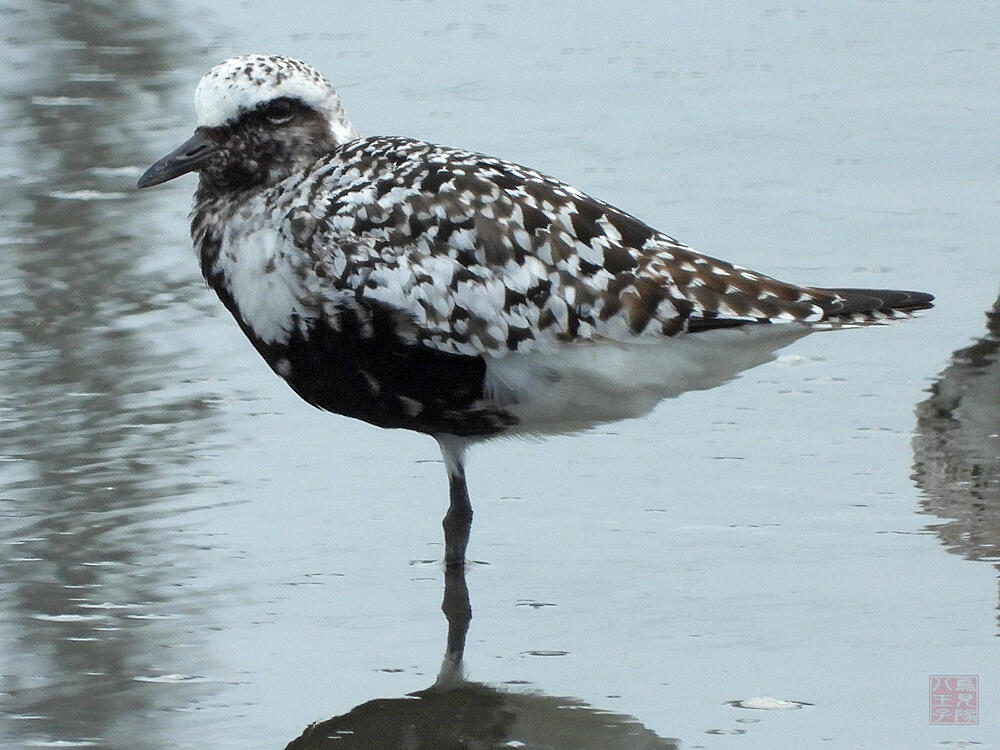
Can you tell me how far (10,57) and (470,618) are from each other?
7.50 metres

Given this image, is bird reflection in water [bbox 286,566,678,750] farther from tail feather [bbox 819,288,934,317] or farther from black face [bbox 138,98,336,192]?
black face [bbox 138,98,336,192]

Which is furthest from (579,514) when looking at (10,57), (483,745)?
(10,57)

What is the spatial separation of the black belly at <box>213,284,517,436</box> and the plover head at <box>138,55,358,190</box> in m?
0.61

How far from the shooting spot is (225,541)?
22.3 feet

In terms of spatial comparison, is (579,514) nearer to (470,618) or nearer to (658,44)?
(470,618)

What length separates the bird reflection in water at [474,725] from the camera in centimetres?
549

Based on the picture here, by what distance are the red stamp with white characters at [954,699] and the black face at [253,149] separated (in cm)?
258

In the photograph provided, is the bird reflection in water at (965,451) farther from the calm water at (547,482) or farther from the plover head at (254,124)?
the plover head at (254,124)

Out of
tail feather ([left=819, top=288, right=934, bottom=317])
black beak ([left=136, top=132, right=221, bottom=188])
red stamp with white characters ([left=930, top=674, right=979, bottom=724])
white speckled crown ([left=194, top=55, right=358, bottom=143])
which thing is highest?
white speckled crown ([left=194, top=55, right=358, bottom=143])

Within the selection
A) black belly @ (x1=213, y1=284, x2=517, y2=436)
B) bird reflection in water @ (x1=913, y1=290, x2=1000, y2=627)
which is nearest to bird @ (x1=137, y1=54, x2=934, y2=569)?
black belly @ (x1=213, y1=284, x2=517, y2=436)

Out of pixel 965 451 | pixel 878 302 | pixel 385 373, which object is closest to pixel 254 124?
pixel 385 373

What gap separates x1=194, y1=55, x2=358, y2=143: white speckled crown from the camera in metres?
6.65

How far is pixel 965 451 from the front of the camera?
7223 mm

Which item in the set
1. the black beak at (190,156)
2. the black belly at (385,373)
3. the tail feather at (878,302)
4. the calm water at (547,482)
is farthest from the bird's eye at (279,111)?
the tail feather at (878,302)
